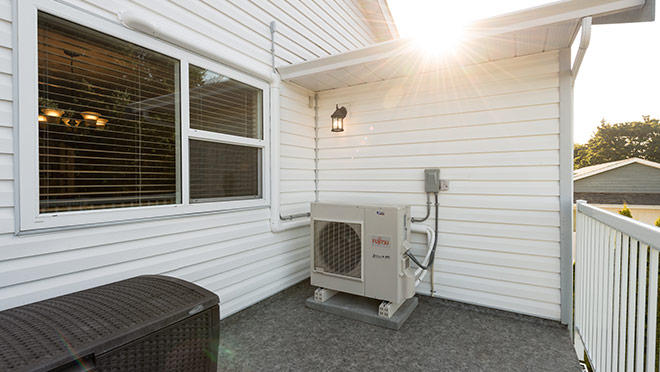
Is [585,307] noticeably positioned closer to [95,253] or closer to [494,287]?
[494,287]

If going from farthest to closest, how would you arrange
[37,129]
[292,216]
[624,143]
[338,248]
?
1. [624,143]
2. [292,216]
3. [338,248]
4. [37,129]

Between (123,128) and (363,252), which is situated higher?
(123,128)

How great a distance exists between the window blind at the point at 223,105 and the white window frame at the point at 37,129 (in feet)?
0.21

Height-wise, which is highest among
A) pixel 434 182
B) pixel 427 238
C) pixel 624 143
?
pixel 624 143

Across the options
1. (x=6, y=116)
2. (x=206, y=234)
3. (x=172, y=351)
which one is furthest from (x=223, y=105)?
(x=172, y=351)

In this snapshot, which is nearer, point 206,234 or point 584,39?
point 584,39

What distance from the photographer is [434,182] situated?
3047 millimetres

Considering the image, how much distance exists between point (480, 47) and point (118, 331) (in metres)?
2.96

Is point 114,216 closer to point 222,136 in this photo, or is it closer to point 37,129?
point 37,129

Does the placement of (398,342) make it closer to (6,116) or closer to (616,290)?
(616,290)

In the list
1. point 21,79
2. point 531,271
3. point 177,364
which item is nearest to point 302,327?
point 177,364

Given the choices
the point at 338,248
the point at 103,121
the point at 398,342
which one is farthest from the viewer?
the point at 338,248

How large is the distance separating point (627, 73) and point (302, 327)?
3481cm

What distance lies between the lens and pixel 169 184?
90.3 inches
